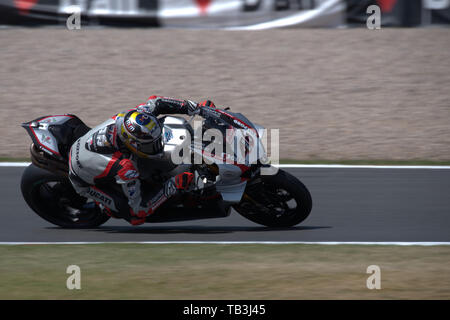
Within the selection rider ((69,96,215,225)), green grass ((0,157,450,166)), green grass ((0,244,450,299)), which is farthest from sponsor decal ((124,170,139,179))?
green grass ((0,157,450,166))

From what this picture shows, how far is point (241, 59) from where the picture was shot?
16.2m

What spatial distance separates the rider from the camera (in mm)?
7566

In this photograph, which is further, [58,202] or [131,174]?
[58,202]

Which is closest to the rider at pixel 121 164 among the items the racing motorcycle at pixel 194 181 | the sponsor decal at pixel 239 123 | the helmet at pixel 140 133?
the helmet at pixel 140 133

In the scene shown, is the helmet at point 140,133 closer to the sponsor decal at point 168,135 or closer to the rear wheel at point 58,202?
the sponsor decal at point 168,135

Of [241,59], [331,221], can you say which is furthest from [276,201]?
[241,59]

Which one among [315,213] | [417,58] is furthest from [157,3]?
[315,213]

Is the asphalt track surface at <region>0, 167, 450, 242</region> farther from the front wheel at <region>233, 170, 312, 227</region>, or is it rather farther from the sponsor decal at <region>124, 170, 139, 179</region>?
the sponsor decal at <region>124, 170, 139, 179</region>

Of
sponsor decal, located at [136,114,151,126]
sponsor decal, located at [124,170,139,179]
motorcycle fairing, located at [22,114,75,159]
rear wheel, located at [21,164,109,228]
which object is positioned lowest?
rear wheel, located at [21,164,109,228]

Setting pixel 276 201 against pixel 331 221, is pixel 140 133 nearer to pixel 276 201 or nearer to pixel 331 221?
pixel 276 201

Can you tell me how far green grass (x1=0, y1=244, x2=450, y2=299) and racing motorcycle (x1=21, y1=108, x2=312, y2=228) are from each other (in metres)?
0.44

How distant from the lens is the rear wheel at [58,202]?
808cm

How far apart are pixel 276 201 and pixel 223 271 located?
4.20 ft

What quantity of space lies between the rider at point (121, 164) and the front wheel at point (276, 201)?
0.66 metres
